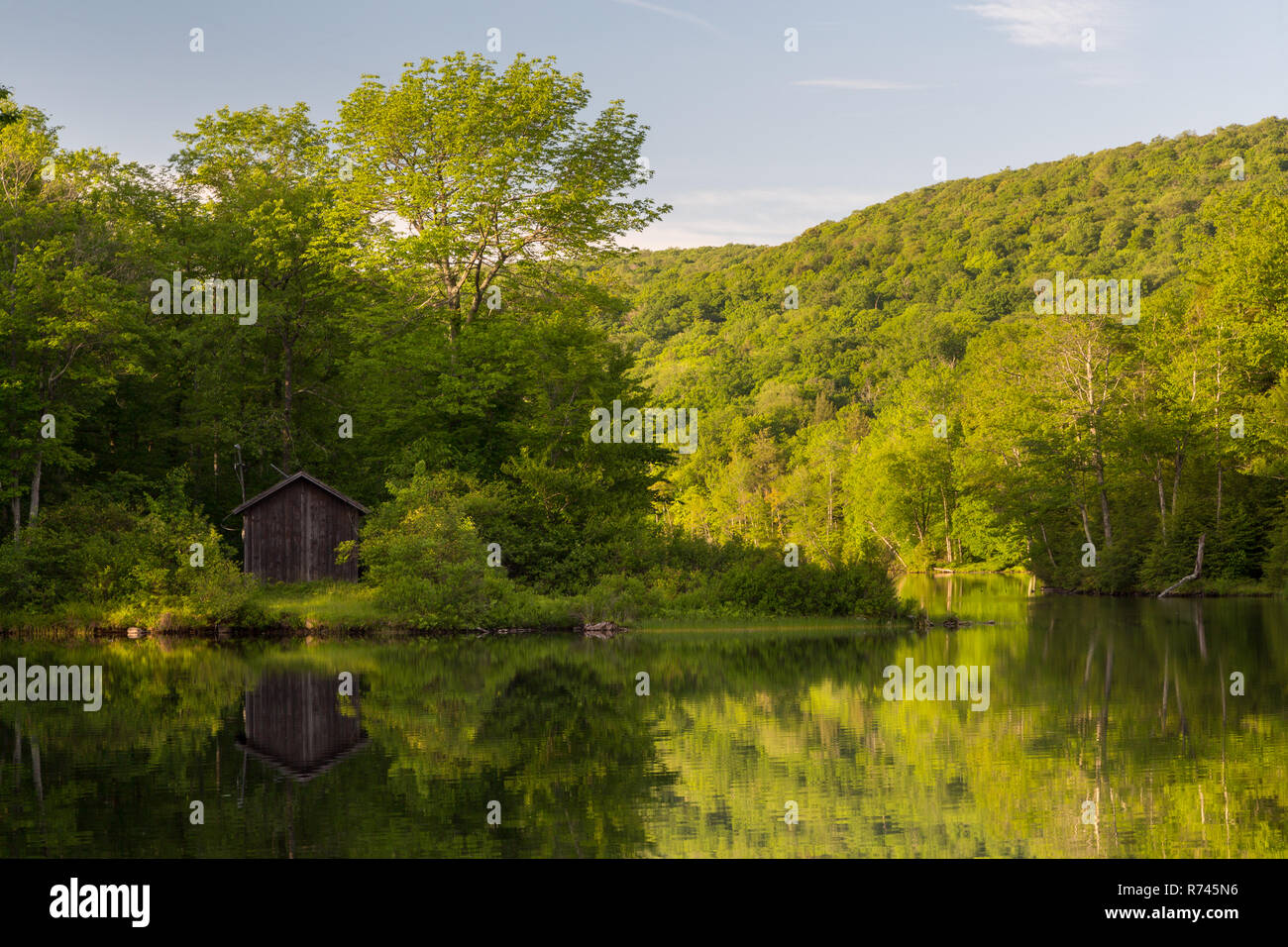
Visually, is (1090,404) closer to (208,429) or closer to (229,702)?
(208,429)

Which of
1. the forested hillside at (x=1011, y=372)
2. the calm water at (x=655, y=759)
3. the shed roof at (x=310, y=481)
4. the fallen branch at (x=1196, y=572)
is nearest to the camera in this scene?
the calm water at (x=655, y=759)

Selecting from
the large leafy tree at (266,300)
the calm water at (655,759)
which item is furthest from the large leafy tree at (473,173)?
the calm water at (655,759)

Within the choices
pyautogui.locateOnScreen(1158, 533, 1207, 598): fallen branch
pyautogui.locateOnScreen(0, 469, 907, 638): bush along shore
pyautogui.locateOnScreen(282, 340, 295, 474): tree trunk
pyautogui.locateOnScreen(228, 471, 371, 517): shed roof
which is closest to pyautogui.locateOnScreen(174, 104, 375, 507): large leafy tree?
pyautogui.locateOnScreen(282, 340, 295, 474): tree trunk

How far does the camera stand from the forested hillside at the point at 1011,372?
6088 centimetres

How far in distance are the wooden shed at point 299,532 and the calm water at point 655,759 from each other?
1334cm

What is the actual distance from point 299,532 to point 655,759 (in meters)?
29.1

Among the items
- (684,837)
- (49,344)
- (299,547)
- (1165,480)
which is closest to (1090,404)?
(1165,480)

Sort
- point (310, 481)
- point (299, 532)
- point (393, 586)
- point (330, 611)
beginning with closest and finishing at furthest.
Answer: point (393, 586)
point (330, 611)
point (299, 532)
point (310, 481)

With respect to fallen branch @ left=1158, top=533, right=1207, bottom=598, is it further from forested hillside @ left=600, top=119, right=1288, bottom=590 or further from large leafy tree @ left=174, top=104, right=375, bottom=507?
large leafy tree @ left=174, top=104, right=375, bottom=507

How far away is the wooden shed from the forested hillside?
16141 millimetres

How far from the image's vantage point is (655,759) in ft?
50.7

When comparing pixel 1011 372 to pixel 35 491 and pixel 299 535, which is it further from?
pixel 35 491

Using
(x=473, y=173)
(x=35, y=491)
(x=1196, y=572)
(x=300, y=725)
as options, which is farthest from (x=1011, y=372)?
(x=300, y=725)

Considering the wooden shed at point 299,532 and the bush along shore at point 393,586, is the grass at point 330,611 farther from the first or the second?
the wooden shed at point 299,532
